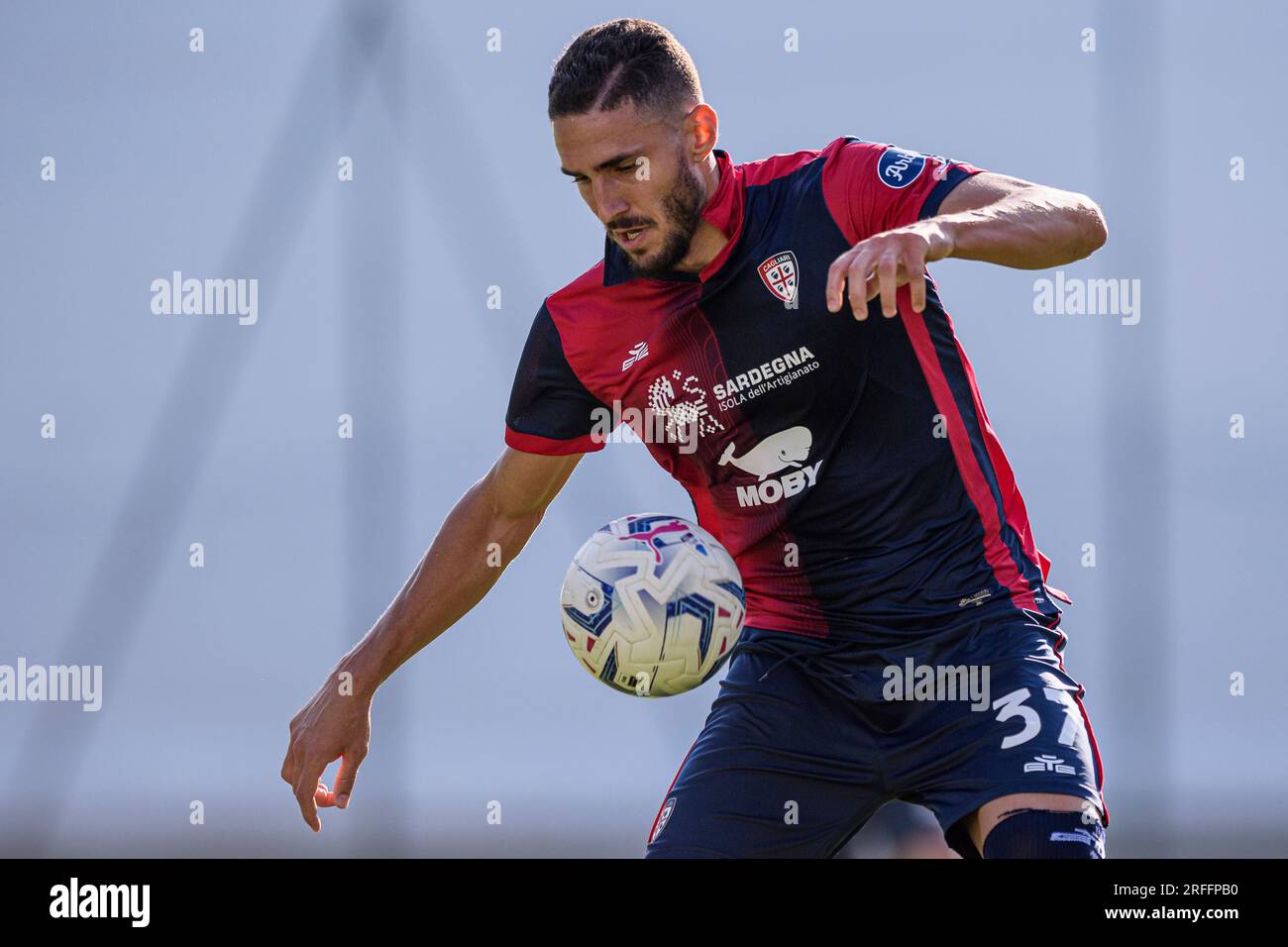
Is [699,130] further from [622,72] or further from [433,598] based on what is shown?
[433,598]

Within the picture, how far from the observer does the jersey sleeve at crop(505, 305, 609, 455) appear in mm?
3283

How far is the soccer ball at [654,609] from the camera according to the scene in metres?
2.89

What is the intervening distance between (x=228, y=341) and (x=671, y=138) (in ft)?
9.17

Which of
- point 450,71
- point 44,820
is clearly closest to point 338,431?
point 450,71

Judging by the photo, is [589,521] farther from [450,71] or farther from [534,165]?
[450,71]

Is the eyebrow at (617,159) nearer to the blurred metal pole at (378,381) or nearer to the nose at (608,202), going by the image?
the nose at (608,202)

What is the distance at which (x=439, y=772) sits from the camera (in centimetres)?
540

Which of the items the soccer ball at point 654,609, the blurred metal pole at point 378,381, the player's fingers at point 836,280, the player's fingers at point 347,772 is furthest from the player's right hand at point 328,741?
the blurred metal pole at point 378,381

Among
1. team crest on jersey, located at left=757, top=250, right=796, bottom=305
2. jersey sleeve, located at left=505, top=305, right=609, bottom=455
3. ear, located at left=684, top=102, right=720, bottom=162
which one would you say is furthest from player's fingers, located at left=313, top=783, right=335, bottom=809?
ear, located at left=684, top=102, right=720, bottom=162

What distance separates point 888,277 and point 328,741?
1555mm

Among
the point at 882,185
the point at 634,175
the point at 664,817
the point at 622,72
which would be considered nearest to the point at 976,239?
the point at 882,185

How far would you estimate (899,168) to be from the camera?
9.89ft

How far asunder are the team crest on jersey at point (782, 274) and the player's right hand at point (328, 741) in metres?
1.18

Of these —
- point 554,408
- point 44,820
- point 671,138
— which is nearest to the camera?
point 671,138
